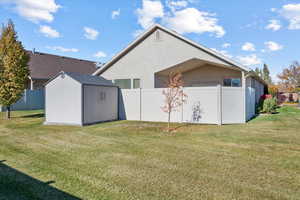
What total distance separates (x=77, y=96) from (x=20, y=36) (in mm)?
8030

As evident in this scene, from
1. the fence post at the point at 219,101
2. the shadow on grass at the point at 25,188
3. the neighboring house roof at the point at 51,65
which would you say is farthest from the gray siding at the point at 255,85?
the neighboring house roof at the point at 51,65

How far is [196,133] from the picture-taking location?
8.62 meters

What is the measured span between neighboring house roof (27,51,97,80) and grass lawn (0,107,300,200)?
57.3 feet

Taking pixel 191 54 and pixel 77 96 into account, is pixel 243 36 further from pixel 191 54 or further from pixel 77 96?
pixel 77 96

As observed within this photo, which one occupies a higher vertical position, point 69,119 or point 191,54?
point 191,54

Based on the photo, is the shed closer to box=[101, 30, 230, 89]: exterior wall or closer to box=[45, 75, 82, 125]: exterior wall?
box=[45, 75, 82, 125]: exterior wall

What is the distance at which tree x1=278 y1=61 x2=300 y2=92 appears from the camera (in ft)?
141

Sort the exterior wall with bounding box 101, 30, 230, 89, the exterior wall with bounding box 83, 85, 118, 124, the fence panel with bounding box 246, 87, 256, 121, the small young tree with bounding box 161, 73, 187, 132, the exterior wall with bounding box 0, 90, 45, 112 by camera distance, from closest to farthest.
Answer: the small young tree with bounding box 161, 73, 187, 132 < the exterior wall with bounding box 83, 85, 118, 124 < the fence panel with bounding box 246, 87, 256, 121 < the exterior wall with bounding box 101, 30, 230, 89 < the exterior wall with bounding box 0, 90, 45, 112

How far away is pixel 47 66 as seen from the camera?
80.2 feet

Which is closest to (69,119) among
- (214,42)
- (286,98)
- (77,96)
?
(77,96)

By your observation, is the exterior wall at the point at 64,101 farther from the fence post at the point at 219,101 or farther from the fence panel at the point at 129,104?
the fence post at the point at 219,101

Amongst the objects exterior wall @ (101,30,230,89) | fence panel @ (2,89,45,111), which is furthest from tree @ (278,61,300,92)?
fence panel @ (2,89,45,111)

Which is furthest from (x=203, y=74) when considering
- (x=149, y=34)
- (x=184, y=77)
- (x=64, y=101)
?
(x=64, y=101)

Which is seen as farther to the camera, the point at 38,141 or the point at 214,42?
the point at 214,42
